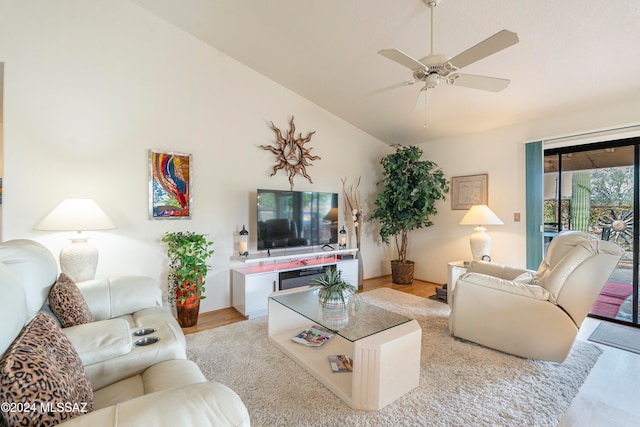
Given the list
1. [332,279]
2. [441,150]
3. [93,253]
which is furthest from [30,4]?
[441,150]

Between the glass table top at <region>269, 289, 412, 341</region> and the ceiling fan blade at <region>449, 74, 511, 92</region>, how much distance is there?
5.63ft

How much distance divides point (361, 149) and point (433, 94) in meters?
1.62

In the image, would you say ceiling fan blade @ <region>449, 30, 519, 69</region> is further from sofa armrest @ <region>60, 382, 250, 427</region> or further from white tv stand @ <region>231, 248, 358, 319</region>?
white tv stand @ <region>231, 248, 358, 319</region>

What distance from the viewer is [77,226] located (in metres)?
2.31

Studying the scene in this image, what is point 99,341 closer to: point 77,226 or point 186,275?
point 77,226

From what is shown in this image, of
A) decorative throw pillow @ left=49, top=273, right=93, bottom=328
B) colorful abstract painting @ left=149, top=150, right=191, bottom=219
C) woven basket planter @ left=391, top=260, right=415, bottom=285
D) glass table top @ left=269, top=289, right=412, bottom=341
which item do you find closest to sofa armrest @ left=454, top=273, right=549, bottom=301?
glass table top @ left=269, top=289, right=412, bottom=341

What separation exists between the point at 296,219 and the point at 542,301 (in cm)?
262

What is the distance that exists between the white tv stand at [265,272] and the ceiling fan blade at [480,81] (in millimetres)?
2534

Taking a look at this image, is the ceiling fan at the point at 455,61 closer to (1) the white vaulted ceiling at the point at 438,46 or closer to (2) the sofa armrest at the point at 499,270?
(1) the white vaulted ceiling at the point at 438,46

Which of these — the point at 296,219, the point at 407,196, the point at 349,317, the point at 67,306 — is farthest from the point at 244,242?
the point at 407,196

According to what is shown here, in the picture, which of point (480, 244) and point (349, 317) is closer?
point (349, 317)

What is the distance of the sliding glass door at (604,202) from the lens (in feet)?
10.0

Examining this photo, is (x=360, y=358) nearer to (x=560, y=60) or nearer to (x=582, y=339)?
(x=582, y=339)

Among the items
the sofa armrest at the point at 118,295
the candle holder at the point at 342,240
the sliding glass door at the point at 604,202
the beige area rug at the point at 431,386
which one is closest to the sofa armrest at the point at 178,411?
the beige area rug at the point at 431,386
